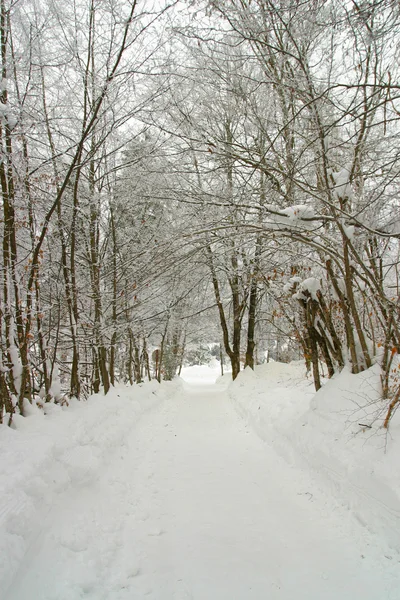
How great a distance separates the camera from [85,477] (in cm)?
359

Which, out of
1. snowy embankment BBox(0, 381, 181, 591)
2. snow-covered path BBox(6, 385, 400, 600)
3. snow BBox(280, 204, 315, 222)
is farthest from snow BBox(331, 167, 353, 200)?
snowy embankment BBox(0, 381, 181, 591)

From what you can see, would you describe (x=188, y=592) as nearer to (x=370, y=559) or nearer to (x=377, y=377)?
(x=370, y=559)

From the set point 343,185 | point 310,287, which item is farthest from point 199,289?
point 343,185

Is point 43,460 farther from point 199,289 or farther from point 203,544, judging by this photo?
point 199,289

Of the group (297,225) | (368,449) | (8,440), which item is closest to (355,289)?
(297,225)

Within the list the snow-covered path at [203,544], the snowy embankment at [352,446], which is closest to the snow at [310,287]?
the snowy embankment at [352,446]

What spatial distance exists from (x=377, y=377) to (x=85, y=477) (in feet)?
11.5

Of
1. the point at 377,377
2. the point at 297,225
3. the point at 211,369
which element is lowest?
the point at 211,369

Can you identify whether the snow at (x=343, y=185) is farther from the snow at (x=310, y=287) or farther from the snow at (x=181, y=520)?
the snow at (x=181, y=520)

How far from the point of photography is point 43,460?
321cm

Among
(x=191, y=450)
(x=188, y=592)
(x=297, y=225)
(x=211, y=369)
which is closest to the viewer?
(x=188, y=592)

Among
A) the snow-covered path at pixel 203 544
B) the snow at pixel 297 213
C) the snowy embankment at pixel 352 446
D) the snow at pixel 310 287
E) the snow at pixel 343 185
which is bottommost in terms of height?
the snow-covered path at pixel 203 544

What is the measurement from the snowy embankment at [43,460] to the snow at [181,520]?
0.05ft

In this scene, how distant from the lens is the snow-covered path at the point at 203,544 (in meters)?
2.13
